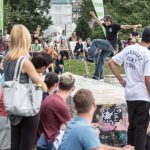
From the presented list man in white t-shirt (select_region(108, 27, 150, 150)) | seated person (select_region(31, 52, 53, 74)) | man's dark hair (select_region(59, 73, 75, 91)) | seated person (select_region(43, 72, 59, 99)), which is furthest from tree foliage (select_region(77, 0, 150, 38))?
man's dark hair (select_region(59, 73, 75, 91))

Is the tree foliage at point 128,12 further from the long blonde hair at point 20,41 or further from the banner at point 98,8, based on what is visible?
the long blonde hair at point 20,41

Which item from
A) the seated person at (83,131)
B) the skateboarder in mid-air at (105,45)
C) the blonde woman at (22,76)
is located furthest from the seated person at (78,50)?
the seated person at (83,131)

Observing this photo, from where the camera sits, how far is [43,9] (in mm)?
51094

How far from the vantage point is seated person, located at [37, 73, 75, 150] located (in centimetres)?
598

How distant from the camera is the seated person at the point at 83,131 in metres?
4.33

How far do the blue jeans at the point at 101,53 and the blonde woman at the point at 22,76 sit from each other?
23.5 feet

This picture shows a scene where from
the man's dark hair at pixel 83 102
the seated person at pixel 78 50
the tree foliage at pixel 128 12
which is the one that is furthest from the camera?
the tree foliage at pixel 128 12

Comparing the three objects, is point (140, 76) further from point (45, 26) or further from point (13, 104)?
point (45, 26)

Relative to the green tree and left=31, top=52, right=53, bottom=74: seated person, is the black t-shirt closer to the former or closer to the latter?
left=31, top=52, right=53, bottom=74: seated person

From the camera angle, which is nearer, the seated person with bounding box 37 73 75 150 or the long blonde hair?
the long blonde hair

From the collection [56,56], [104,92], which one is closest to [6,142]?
[104,92]

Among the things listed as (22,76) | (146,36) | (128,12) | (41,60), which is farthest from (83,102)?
(128,12)

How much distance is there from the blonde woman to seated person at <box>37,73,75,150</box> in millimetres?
269

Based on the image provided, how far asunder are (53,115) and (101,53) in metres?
7.28
